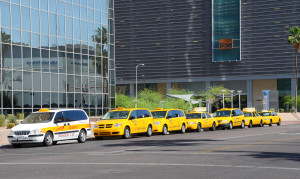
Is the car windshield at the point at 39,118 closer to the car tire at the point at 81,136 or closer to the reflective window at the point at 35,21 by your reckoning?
the car tire at the point at 81,136

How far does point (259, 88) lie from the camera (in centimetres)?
14362

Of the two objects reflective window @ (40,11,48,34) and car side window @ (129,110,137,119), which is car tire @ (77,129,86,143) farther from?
reflective window @ (40,11,48,34)

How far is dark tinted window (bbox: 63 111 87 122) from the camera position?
1052 inches

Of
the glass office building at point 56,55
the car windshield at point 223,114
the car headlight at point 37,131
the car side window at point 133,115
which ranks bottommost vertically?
the car windshield at point 223,114

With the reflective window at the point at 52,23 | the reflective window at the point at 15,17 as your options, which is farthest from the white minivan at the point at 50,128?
the reflective window at the point at 52,23

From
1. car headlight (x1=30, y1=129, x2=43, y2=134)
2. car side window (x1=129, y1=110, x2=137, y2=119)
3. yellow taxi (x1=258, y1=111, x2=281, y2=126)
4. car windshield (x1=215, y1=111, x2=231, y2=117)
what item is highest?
car side window (x1=129, y1=110, x2=137, y2=119)

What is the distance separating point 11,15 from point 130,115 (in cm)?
2056

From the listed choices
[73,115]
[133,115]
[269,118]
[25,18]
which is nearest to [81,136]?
[73,115]

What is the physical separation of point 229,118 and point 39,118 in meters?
21.2

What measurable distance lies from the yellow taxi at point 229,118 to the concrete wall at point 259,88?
98.7 metres

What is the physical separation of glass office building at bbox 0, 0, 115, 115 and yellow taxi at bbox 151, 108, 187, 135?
16669 mm

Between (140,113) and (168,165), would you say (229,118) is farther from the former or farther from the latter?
(168,165)

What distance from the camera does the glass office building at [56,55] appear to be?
152ft

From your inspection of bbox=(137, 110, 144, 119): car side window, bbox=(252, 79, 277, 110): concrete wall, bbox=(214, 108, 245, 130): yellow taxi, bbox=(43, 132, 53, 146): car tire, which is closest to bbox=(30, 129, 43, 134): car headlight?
bbox=(43, 132, 53, 146): car tire
